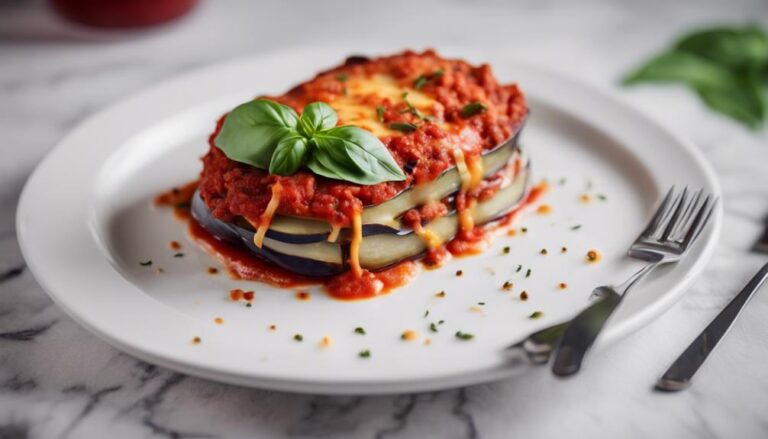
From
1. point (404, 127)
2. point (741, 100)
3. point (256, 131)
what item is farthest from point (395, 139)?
point (741, 100)

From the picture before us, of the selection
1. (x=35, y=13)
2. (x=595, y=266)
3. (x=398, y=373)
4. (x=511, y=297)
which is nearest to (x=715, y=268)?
(x=595, y=266)

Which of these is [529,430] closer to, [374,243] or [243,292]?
[374,243]

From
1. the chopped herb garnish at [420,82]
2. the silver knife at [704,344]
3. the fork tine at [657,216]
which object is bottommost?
the silver knife at [704,344]

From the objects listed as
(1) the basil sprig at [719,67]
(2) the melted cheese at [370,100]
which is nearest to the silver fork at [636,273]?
(2) the melted cheese at [370,100]

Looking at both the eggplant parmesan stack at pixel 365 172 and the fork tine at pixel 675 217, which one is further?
the fork tine at pixel 675 217

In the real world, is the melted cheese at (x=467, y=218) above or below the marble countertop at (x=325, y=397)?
above

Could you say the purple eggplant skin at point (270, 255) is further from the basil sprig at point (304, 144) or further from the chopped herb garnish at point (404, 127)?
the chopped herb garnish at point (404, 127)

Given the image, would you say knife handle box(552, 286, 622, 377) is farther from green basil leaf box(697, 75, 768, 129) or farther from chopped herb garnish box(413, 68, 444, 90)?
green basil leaf box(697, 75, 768, 129)
